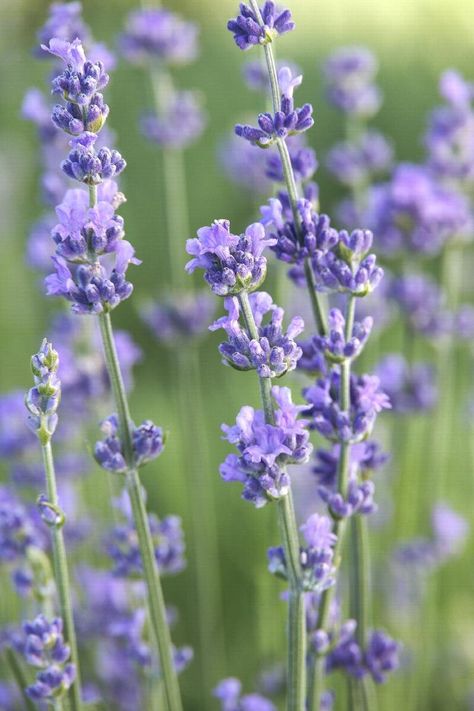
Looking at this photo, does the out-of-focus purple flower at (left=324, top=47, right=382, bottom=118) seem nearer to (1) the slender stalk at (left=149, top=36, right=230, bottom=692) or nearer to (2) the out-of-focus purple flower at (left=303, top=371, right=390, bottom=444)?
(1) the slender stalk at (left=149, top=36, right=230, bottom=692)

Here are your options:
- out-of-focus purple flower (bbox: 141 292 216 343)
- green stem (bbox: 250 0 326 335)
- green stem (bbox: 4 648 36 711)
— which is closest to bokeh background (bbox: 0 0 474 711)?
out-of-focus purple flower (bbox: 141 292 216 343)

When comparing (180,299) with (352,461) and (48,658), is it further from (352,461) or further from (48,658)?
(48,658)

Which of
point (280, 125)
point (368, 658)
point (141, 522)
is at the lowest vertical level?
point (368, 658)

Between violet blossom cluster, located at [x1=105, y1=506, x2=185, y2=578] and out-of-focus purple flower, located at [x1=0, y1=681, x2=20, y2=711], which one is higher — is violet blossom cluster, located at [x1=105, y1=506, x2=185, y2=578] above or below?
above

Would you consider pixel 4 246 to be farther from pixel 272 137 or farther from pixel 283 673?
pixel 272 137

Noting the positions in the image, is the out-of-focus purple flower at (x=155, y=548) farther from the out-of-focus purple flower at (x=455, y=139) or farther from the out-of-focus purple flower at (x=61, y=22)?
the out-of-focus purple flower at (x=455, y=139)

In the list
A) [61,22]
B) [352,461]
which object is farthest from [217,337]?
[352,461]
